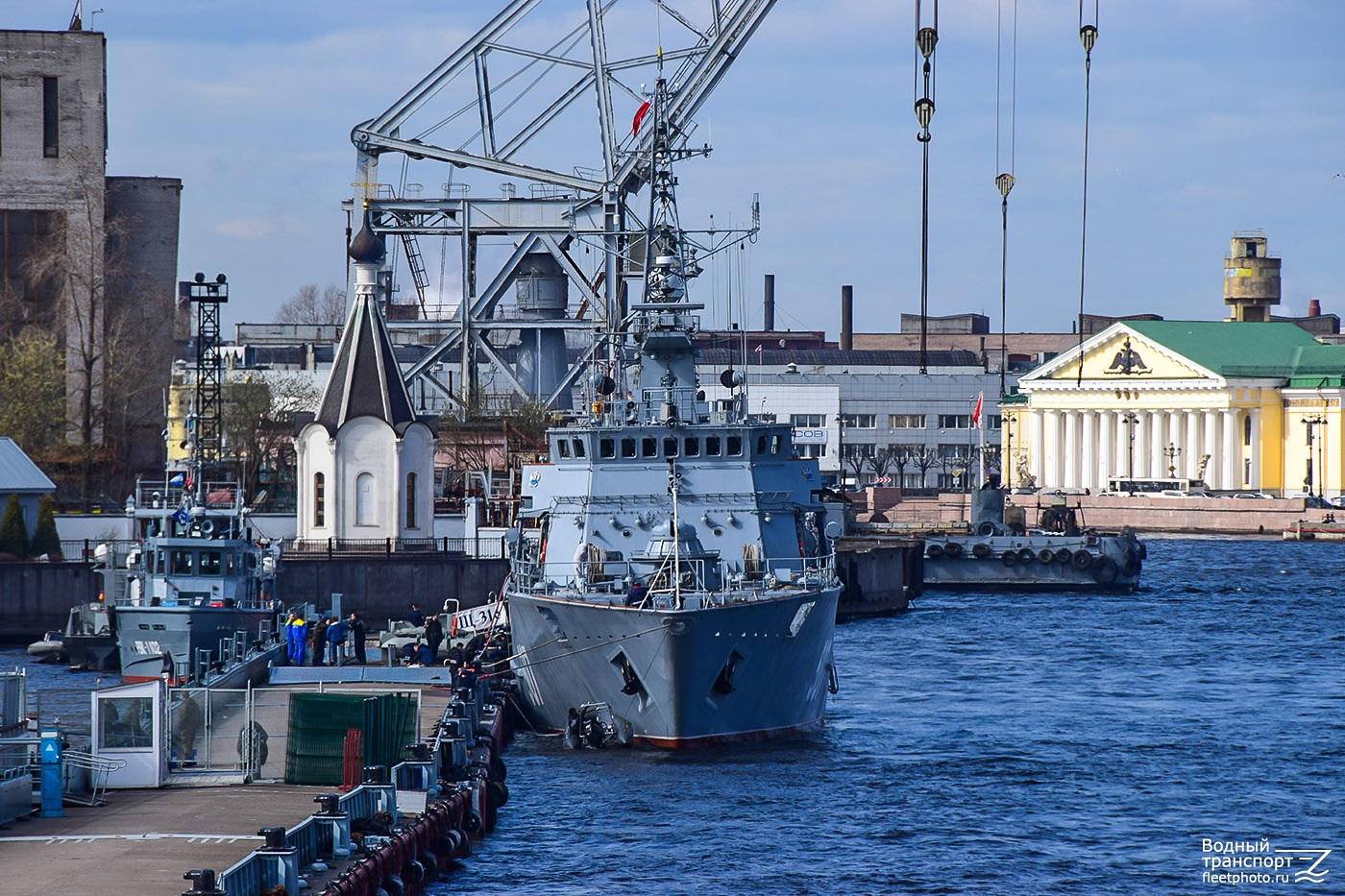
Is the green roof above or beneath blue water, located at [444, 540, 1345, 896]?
above

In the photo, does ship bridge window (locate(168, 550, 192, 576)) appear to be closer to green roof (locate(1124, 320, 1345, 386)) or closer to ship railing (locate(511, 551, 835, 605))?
ship railing (locate(511, 551, 835, 605))

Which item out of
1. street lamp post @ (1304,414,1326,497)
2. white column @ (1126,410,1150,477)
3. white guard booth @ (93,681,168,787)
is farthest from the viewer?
white column @ (1126,410,1150,477)

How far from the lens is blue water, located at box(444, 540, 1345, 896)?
2956 centimetres

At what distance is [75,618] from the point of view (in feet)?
190

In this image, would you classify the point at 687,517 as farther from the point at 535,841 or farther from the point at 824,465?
the point at 824,465

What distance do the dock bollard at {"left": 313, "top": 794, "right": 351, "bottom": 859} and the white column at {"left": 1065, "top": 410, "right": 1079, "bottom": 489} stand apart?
154 m

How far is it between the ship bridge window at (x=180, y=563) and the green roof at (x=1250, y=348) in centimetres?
13074

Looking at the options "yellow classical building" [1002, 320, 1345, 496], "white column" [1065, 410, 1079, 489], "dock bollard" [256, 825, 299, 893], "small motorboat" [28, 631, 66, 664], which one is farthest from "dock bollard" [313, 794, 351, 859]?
"white column" [1065, 410, 1079, 489]

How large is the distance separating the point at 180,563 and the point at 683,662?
1873 centimetres

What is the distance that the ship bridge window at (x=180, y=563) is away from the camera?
4994cm

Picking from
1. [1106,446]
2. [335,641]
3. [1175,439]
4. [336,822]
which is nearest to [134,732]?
[336,822]

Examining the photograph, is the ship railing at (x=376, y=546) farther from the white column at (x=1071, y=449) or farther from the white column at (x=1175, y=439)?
the white column at (x=1071, y=449)

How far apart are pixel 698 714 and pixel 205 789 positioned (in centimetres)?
1148

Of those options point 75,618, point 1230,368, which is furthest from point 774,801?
point 1230,368
